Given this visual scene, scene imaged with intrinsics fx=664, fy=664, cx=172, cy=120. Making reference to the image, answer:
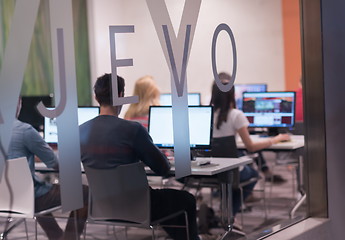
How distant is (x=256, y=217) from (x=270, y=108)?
1.06 m

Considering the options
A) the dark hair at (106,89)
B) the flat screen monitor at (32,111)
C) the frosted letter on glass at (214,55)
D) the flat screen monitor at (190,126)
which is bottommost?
the flat screen monitor at (190,126)

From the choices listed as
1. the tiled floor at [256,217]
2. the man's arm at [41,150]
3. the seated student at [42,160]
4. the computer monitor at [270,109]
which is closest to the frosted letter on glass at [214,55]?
the tiled floor at [256,217]

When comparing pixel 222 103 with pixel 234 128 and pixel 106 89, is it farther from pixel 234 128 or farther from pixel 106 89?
pixel 106 89

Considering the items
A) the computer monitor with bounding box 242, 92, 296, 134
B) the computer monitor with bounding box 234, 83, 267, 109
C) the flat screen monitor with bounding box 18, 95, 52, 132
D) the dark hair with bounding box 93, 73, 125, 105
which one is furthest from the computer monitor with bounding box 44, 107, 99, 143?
the computer monitor with bounding box 234, 83, 267, 109

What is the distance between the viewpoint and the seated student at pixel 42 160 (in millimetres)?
2645

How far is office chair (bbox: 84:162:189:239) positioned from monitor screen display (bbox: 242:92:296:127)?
2923 millimetres

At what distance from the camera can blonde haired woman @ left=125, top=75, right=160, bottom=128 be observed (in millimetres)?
3324

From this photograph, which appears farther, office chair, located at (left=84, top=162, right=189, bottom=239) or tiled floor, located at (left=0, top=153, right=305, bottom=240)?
office chair, located at (left=84, top=162, right=189, bottom=239)

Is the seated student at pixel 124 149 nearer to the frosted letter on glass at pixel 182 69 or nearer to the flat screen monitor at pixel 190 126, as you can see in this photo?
the flat screen monitor at pixel 190 126

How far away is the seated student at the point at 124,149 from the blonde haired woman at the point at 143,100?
0.05 m

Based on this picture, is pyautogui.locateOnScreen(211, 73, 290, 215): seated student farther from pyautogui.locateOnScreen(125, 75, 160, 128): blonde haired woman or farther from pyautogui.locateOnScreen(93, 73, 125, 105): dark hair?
pyautogui.locateOnScreen(93, 73, 125, 105): dark hair

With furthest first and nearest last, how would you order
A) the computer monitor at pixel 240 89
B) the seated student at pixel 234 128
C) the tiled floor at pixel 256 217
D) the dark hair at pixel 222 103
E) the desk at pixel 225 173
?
the computer monitor at pixel 240 89 → the seated student at pixel 234 128 → the dark hair at pixel 222 103 → the desk at pixel 225 173 → the tiled floor at pixel 256 217

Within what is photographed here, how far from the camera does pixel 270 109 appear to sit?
628 centimetres

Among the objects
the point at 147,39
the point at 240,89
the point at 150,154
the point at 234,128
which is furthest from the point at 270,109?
the point at 147,39
